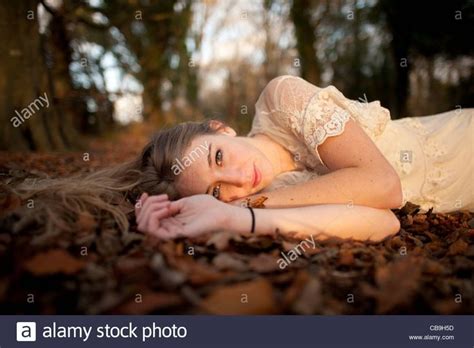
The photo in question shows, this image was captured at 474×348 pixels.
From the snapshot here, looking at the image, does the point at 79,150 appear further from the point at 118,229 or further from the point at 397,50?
the point at 397,50

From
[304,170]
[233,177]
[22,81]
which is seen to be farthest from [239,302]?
[22,81]

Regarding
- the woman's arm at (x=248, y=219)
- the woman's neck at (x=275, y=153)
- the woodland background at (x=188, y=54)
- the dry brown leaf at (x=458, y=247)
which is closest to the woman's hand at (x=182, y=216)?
the woman's arm at (x=248, y=219)

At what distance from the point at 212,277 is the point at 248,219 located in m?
0.51

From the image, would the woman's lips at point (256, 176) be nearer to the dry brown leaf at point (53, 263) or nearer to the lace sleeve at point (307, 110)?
the lace sleeve at point (307, 110)

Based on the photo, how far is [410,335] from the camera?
131cm

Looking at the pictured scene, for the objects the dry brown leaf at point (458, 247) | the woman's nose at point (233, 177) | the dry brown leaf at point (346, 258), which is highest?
the woman's nose at point (233, 177)

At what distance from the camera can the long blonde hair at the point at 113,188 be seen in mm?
1782

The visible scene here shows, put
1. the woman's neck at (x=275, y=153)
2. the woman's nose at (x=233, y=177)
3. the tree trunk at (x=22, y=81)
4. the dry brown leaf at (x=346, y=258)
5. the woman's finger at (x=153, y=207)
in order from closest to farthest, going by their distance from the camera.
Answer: the dry brown leaf at (x=346, y=258) → the woman's finger at (x=153, y=207) → the woman's nose at (x=233, y=177) → the woman's neck at (x=275, y=153) → the tree trunk at (x=22, y=81)

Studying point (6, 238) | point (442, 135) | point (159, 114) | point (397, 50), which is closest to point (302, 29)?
point (397, 50)

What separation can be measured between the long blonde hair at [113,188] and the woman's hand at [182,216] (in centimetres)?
14

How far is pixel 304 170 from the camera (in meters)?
2.58

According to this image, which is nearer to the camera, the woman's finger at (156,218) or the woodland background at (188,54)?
the woman's finger at (156,218)

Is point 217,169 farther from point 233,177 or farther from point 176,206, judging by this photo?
point 176,206

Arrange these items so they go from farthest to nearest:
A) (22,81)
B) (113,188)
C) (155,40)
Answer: (155,40) → (22,81) → (113,188)
